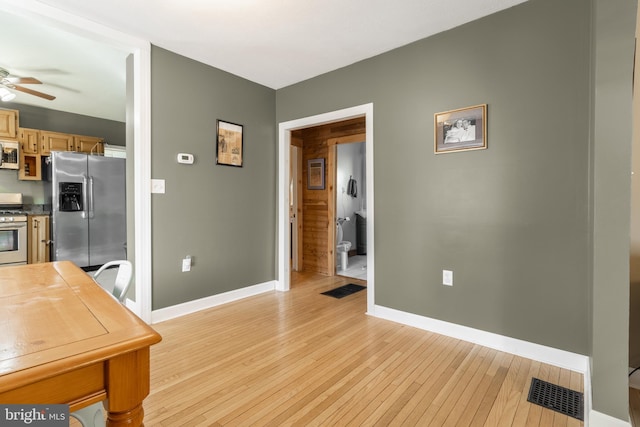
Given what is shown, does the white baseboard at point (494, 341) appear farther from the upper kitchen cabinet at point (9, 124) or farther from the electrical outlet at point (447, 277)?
the upper kitchen cabinet at point (9, 124)

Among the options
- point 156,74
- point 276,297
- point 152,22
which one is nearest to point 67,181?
point 156,74

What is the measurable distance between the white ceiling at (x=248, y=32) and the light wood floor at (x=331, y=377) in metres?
2.52

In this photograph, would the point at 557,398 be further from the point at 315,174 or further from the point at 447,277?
the point at 315,174

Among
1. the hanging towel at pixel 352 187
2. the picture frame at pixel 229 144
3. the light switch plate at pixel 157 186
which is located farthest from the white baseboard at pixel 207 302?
the hanging towel at pixel 352 187

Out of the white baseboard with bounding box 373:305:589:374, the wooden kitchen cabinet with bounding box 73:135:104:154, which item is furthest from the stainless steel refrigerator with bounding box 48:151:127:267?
the white baseboard with bounding box 373:305:589:374

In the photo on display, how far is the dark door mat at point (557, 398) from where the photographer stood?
64.6 inches

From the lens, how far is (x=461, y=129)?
2.48 meters

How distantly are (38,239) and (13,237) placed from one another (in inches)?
12.7

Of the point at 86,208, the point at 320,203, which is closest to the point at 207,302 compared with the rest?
the point at 320,203

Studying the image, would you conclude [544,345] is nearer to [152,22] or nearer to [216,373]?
[216,373]

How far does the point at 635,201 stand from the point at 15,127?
7.14m

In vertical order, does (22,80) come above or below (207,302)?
above

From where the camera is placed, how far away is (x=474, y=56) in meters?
2.43

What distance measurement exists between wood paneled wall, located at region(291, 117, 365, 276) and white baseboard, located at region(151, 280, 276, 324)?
3.68 ft
